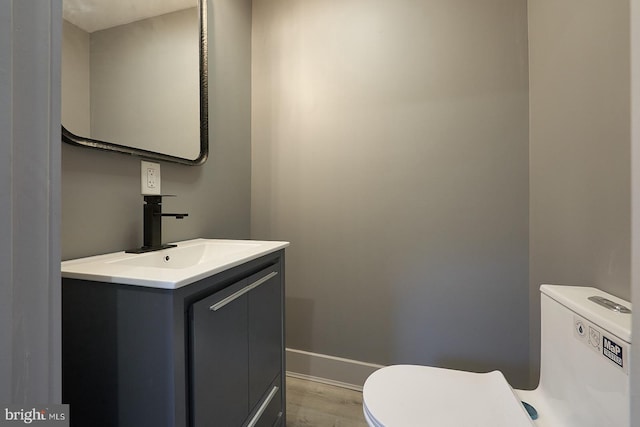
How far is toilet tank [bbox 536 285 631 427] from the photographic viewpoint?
0.60 meters

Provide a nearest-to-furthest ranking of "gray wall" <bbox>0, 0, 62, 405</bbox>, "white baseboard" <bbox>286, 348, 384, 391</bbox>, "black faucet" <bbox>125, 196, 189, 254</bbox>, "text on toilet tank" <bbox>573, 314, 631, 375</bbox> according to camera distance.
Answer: "gray wall" <bbox>0, 0, 62, 405</bbox>
"text on toilet tank" <bbox>573, 314, 631, 375</bbox>
"black faucet" <bbox>125, 196, 189, 254</bbox>
"white baseboard" <bbox>286, 348, 384, 391</bbox>

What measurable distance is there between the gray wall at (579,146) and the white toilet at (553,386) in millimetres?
160

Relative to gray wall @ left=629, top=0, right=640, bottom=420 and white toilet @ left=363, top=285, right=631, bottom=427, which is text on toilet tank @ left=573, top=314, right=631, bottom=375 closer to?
white toilet @ left=363, top=285, right=631, bottom=427

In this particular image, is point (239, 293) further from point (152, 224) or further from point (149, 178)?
point (149, 178)

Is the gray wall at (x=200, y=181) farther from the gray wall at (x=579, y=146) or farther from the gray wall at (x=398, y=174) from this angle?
the gray wall at (x=579, y=146)

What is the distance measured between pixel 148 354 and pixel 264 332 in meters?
0.44

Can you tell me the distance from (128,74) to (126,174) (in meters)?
0.39

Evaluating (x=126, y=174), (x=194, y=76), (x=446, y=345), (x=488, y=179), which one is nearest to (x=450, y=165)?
(x=488, y=179)

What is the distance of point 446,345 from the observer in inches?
58.5

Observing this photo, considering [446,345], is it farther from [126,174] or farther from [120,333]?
[126,174]

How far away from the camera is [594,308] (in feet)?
2.30

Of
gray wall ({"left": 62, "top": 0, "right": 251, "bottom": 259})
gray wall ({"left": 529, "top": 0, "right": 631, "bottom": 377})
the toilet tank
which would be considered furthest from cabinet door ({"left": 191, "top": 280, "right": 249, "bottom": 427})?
gray wall ({"left": 529, "top": 0, "right": 631, "bottom": 377})
